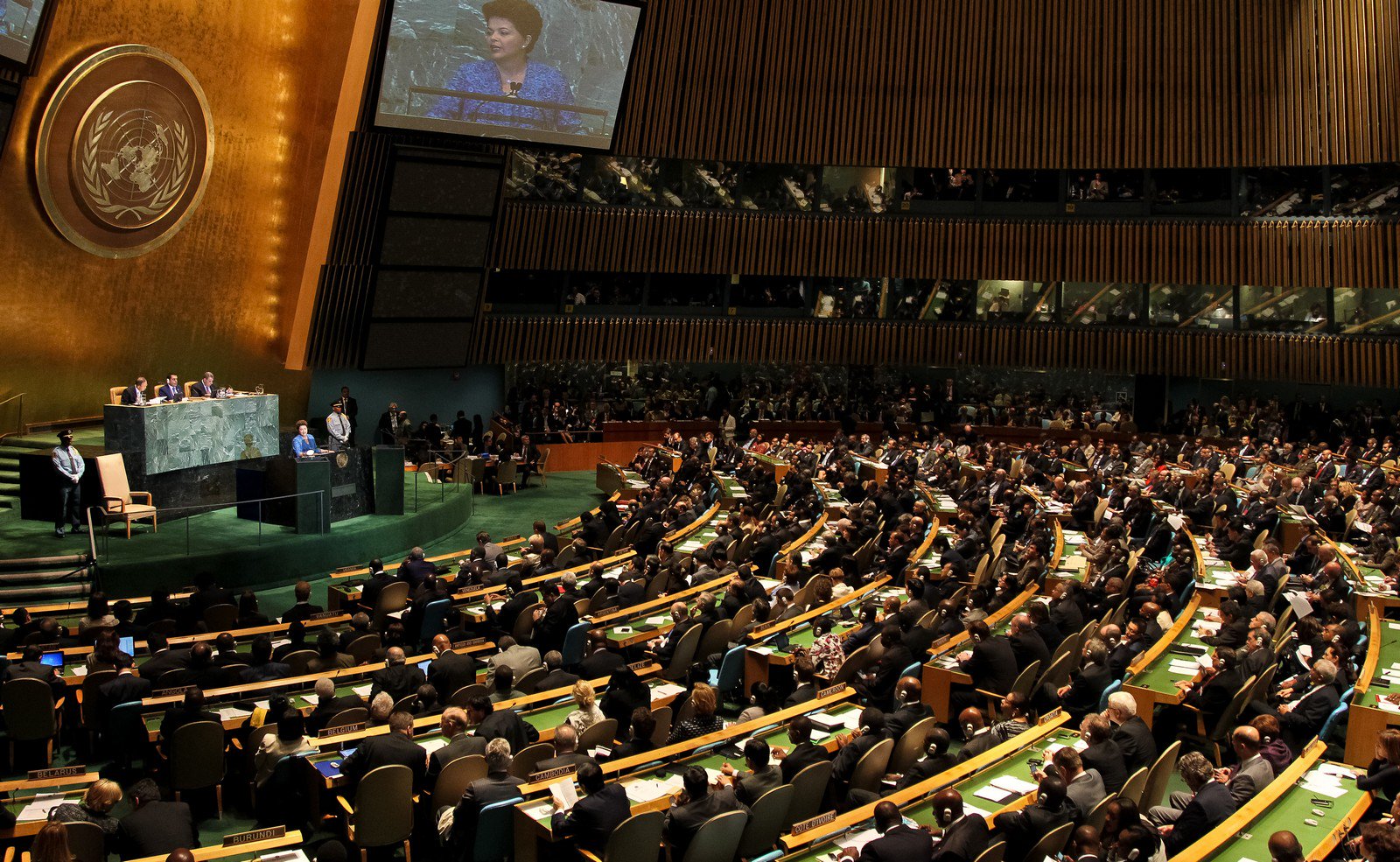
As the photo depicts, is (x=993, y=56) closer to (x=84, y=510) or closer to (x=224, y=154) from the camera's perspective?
(x=224, y=154)

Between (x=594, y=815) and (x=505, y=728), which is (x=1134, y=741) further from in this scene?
(x=505, y=728)

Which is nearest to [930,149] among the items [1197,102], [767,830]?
[1197,102]

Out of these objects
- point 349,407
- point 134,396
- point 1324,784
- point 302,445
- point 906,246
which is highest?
point 906,246

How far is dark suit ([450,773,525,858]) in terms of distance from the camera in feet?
21.6

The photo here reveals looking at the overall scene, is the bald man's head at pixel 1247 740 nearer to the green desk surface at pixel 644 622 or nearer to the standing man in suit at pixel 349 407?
the green desk surface at pixel 644 622

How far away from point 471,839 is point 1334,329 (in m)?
22.6

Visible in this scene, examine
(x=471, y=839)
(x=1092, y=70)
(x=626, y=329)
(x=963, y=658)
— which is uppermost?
(x=1092, y=70)

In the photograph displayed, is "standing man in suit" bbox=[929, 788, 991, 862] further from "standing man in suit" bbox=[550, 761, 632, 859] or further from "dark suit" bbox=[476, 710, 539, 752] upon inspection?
"dark suit" bbox=[476, 710, 539, 752]

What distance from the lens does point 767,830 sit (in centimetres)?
647

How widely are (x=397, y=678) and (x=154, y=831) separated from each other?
2.44m

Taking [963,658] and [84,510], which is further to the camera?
[84,510]

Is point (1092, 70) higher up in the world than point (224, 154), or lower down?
higher up

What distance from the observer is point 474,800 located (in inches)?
260

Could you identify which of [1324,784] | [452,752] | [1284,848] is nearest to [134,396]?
[452,752]
